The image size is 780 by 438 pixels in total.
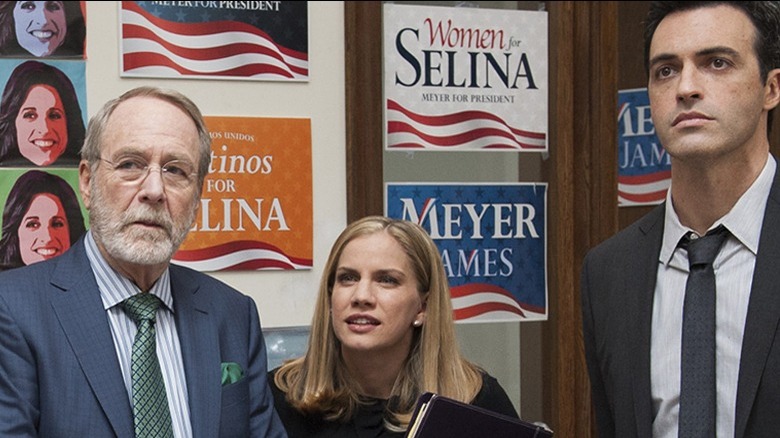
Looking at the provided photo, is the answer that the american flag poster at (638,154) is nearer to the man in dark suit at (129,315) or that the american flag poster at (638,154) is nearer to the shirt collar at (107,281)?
the man in dark suit at (129,315)

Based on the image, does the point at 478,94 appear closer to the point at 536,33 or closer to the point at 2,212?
the point at 536,33

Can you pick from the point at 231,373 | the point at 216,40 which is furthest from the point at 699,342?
the point at 216,40

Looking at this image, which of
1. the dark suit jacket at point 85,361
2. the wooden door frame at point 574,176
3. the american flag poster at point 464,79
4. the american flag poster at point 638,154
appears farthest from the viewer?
the american flag poster at point 638,154

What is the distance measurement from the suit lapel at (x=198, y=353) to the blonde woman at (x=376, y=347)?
0.47 m

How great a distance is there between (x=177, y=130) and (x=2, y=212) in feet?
3.35

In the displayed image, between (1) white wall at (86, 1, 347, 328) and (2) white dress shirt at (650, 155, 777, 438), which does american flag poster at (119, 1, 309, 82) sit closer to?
(1) white wall at (86, 1, 347, 328)

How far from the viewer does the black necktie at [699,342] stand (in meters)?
2.26

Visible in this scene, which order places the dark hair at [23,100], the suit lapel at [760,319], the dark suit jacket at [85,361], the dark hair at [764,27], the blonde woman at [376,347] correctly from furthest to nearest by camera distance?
the dark hair at [23,100] < the blonde woman at [376,347] < the dark hair at [764,27] < the suit lapel at [760,319] < the dark suit jacket at [85,361]

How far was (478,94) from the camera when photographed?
3.63 metres

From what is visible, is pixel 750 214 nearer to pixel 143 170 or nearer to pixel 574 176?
pixel 143 170

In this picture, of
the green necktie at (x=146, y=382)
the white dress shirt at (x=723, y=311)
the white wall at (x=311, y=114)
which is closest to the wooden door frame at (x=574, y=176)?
the white wall at (x=311, y=114)

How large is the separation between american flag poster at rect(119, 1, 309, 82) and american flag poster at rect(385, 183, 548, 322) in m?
0.57

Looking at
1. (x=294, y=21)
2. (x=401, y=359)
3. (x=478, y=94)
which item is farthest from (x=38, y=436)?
(x=478, y=94)

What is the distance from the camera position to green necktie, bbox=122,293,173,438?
2184mm
